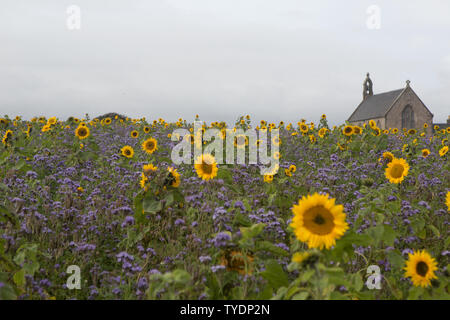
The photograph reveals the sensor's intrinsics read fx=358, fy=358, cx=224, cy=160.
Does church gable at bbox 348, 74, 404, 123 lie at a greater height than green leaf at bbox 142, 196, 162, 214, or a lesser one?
greater

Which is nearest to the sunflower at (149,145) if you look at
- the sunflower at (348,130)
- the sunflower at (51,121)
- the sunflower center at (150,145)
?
the sunflower center at (150,145)

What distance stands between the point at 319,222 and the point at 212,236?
3.70 ft

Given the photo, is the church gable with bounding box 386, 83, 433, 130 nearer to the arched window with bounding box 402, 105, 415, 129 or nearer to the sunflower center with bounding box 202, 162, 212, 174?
the arched window with bounding box 402, 105, 415, 129

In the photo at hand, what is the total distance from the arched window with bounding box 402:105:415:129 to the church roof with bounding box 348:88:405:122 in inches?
91.3

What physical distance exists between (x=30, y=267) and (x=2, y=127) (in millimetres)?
8116

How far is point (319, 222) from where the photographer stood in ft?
7.79

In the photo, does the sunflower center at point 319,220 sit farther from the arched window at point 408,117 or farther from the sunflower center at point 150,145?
the arched window at point 408,117

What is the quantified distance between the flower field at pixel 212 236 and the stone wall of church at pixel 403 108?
50.4 m

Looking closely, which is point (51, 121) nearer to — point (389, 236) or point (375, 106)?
point (389, 236)

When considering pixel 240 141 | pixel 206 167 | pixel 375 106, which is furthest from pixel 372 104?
pixel 206 167

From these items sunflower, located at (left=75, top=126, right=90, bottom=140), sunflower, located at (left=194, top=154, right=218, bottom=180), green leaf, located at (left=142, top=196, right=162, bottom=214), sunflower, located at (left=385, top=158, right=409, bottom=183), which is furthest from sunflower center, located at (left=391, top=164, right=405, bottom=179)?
sunflower, located at (left=75, top=126, right=90, bottom=140)

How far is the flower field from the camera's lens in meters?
2.42

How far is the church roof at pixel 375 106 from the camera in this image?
5459 cm
